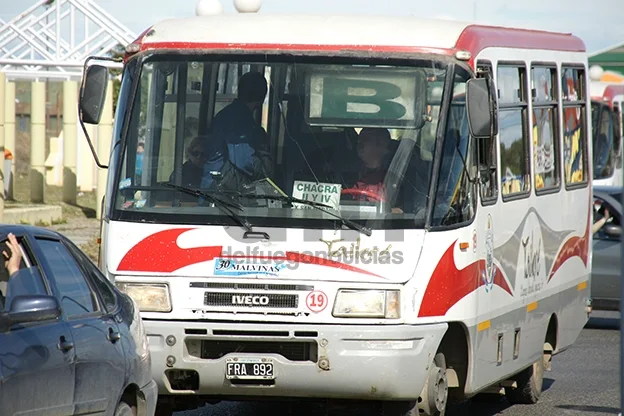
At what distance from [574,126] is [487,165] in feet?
11.5

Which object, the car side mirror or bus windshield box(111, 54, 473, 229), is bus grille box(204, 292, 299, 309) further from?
the car side mirror

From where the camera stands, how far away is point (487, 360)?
33.3ft

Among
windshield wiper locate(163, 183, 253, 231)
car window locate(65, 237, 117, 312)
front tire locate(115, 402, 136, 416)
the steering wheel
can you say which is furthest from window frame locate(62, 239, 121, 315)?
the steering wheel

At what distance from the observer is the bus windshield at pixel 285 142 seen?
30.4 feet

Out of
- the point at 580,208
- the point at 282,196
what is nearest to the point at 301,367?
the point at 282,196

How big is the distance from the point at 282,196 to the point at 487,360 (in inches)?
83.6

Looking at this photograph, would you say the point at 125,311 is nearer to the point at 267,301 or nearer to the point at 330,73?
the point at 267,301

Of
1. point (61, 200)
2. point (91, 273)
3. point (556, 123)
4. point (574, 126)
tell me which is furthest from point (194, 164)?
point (61, 200)

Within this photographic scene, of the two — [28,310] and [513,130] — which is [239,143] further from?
[28,310]

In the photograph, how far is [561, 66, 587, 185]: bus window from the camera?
1279 cm

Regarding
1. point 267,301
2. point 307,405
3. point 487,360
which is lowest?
point 307,405

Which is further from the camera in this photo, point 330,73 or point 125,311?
point 330,73

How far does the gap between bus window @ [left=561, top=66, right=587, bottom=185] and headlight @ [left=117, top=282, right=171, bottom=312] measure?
195 inches

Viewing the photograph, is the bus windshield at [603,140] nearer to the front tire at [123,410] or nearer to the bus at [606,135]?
the bus at [606,135]
